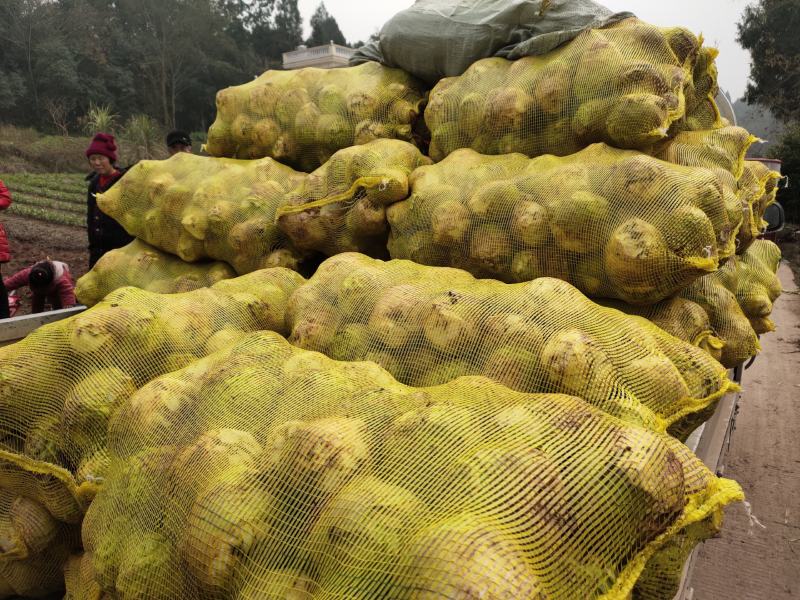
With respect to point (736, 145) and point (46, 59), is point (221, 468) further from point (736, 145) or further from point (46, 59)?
point (46, 59)

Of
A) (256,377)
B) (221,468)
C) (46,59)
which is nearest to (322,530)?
(221,468)

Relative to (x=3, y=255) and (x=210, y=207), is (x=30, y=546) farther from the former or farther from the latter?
(x=3, y=255)

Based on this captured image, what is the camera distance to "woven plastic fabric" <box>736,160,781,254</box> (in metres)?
2.16

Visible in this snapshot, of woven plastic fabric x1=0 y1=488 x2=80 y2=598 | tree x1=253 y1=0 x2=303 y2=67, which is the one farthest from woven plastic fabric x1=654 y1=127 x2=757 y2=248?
tree x1=253 y1=0 x2=303 y2=67

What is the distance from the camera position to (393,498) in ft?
3.03

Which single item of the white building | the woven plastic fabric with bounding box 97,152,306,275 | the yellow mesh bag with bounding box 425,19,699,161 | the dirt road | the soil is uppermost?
the white building

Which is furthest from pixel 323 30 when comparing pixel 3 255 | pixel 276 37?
pixel 3 255

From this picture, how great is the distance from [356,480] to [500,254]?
40.7 inches

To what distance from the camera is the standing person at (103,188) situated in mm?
3482

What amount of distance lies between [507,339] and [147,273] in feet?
5.89

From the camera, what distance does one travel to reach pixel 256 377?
1313mm

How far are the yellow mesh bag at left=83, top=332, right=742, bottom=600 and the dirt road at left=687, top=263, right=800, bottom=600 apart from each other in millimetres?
1009

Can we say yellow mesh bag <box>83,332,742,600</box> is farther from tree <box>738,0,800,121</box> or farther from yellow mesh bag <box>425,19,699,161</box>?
tree <box>738,0,800,121</box>

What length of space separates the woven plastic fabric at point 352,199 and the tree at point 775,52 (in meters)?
21.3
